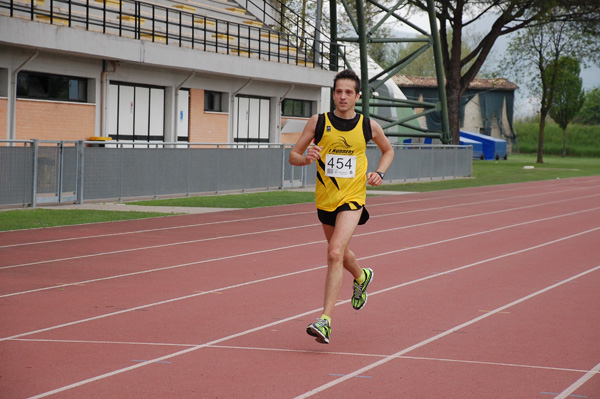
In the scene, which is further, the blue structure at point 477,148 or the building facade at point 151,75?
the blue structure at point 477,148

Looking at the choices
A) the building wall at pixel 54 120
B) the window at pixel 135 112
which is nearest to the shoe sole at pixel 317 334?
the building wall at pixel 54 120

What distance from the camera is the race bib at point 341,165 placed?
24.8ft

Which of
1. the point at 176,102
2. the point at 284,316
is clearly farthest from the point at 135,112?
the point at 284,316

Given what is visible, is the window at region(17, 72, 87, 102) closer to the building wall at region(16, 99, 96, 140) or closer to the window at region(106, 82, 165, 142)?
the building wall at region(16, 99, 96, 140)

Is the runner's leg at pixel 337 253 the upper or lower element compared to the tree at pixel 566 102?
lower

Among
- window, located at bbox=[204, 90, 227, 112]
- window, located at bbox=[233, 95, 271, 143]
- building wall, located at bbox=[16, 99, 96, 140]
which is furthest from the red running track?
window, located at bbox=[233, 95, 271, 143]

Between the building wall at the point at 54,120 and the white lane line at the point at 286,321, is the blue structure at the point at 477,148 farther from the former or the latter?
the white lane line at the point at 286,321

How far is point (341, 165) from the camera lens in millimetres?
7582

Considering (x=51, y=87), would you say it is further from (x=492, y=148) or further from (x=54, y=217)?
(x=492, y=148)

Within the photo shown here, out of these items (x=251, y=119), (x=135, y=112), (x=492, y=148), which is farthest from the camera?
(x=492, y=148)

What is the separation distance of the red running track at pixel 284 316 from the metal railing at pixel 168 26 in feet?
38.2

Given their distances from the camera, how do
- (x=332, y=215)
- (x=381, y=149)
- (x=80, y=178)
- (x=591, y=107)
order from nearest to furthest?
(x=332, y=215) < (x=381, y=149) < (x=80, y=178) < (x=591, y=107)

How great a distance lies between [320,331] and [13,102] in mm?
20792

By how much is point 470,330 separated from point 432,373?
1.69 metres
